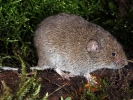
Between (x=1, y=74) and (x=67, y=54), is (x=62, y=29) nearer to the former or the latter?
(x=67, y=54)

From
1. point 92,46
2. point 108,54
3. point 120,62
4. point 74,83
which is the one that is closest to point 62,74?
point 74,83

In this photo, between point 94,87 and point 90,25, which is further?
point 90,25

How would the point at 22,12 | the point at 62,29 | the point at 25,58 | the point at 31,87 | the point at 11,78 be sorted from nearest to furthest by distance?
the point at 31,87, the point at 11,78, the point at 62,29, the point at 25,58, the point at 22,12

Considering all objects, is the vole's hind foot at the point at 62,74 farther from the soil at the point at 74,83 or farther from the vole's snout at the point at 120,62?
the vole's snout at the point at 120,62

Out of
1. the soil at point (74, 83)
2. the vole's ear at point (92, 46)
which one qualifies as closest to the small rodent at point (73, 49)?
the vole's ear at point (92, 46)

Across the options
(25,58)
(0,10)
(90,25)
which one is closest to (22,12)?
(0,10)

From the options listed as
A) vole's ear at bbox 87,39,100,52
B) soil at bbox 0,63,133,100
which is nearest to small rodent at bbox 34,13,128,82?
vole's ear at bbox 87,39,100,52

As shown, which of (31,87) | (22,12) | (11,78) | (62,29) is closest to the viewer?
(31,87)
